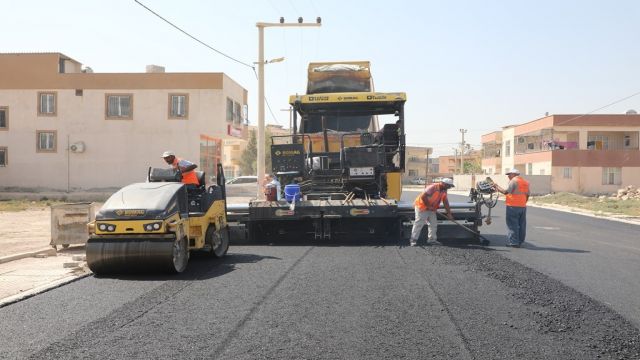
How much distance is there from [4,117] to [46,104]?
2.78 metres

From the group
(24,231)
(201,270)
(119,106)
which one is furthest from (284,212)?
(119,106)

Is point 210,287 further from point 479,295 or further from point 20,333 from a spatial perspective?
point 479,295

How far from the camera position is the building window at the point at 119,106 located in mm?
34344

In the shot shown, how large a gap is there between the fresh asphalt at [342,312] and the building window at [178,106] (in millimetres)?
25164

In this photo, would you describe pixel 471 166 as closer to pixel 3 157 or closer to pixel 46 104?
pixel 46 104

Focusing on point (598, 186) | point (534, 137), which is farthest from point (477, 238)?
point (534, 137)

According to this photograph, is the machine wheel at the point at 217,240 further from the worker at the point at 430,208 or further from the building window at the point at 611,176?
the building window at the point at 611,176

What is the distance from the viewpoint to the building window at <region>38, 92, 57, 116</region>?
115 ft

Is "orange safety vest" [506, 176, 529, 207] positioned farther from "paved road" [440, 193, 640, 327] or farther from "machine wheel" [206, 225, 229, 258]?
"machine wheel" [206, 225, 229, 258]

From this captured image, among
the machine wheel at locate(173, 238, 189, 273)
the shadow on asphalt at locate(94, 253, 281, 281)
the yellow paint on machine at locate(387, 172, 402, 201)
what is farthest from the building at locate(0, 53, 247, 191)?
the machine wheel at locate(173, 238, 189, 273)

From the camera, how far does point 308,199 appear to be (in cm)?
1231

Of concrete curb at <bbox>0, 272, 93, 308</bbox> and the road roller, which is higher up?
the road roller

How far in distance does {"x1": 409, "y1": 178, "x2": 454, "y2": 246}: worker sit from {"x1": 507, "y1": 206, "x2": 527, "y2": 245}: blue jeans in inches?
48.4

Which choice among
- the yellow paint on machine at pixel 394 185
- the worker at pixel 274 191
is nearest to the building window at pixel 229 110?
the worker at pixel 274 191
